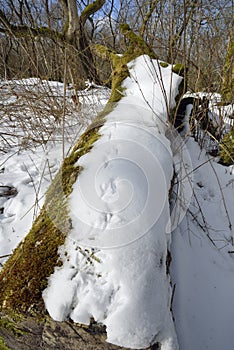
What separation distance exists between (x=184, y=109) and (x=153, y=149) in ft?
4.57

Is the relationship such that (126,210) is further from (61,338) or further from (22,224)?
(22,224)

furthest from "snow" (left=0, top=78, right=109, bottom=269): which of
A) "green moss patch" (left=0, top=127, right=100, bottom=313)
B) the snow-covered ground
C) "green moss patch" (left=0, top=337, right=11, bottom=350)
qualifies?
"green moss patch" (left=0, top=337, right=11, bottom=350)

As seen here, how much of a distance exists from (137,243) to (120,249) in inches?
2.9

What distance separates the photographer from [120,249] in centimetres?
90

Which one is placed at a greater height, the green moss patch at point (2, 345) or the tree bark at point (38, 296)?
the tree bark at point (38, 296)

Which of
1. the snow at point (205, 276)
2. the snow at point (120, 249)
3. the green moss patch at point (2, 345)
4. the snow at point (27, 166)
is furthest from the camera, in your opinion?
the snow at point (27, 166)

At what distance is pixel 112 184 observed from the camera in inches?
44.0

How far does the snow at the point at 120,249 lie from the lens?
803 millimetres

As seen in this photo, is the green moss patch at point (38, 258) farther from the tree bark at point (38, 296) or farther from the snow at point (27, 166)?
the snow at point (27, 166)

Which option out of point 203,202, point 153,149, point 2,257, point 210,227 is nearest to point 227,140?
point 203,202

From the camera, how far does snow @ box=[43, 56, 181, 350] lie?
80 centimetres

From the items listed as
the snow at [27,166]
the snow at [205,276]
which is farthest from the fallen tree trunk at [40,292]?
the snow at [205,276]

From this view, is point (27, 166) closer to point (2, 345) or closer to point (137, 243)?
point (2, 345)

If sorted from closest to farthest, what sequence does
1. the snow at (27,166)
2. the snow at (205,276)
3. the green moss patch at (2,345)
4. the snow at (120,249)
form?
the snow at (120,249)
the green moss patch at (2,345)
the snow at (205,276)
the snow at (27,166)
